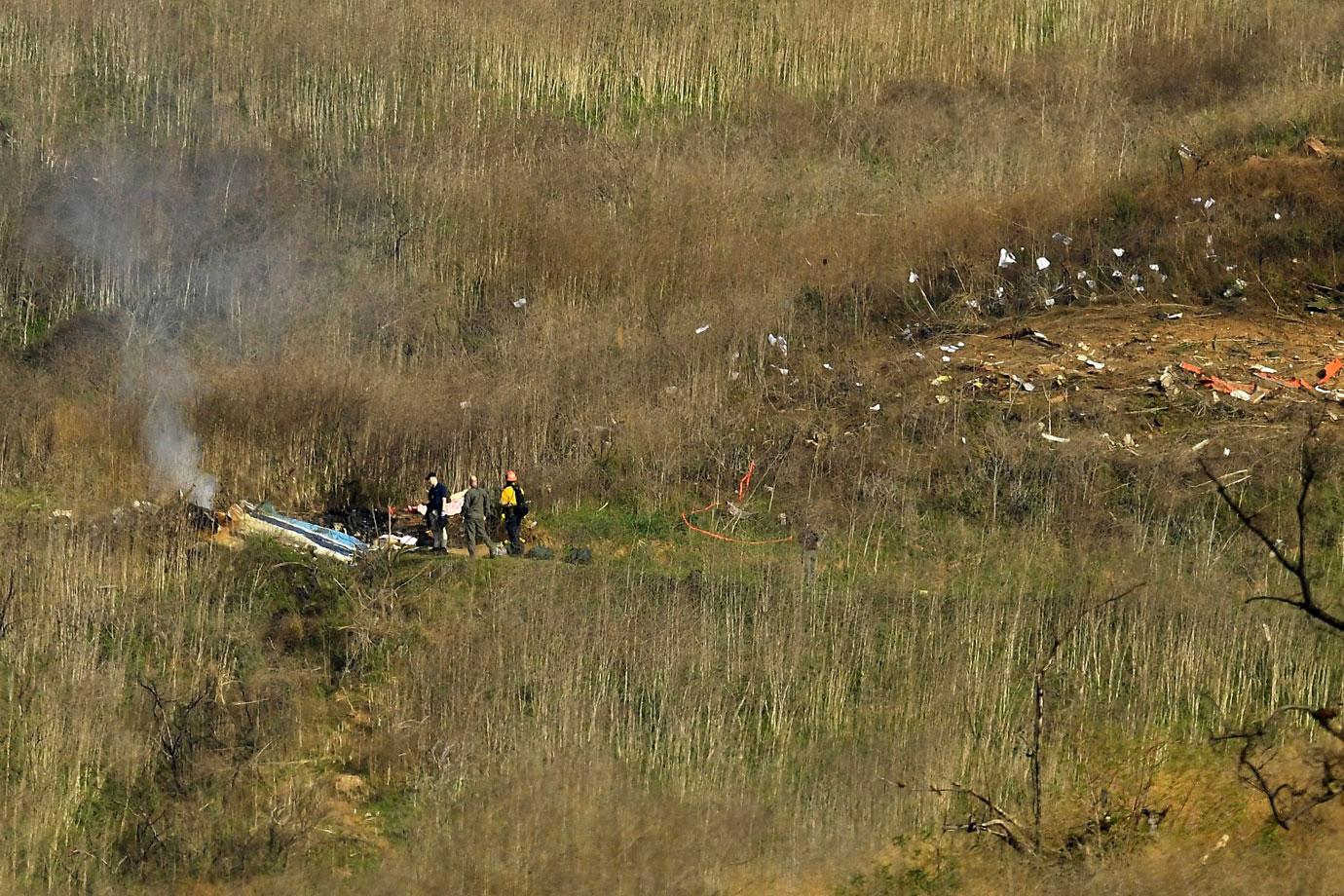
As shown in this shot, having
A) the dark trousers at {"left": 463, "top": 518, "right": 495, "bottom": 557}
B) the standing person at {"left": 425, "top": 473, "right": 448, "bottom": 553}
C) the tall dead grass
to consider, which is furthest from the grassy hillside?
the standing person at {"left": 425, "top": 473, "right": 448, "bottom": 553}

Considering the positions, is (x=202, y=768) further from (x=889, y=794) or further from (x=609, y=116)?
(x=609, y=116)

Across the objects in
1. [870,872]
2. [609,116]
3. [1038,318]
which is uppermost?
[609,116]

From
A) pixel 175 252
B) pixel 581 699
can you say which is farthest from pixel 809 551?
pixel 175 252

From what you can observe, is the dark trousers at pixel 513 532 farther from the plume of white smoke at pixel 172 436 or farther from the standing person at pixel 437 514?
the plume of white smoke at pixel 172 436

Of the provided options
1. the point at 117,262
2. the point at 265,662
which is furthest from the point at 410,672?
the point at 117,262

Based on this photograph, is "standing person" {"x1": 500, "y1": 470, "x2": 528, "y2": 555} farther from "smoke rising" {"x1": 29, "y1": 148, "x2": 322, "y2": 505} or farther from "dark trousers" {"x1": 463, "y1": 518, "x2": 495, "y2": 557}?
"smoke rising" {"x1": 29, "y1": 148, "x2": 322, "y2": 505}
